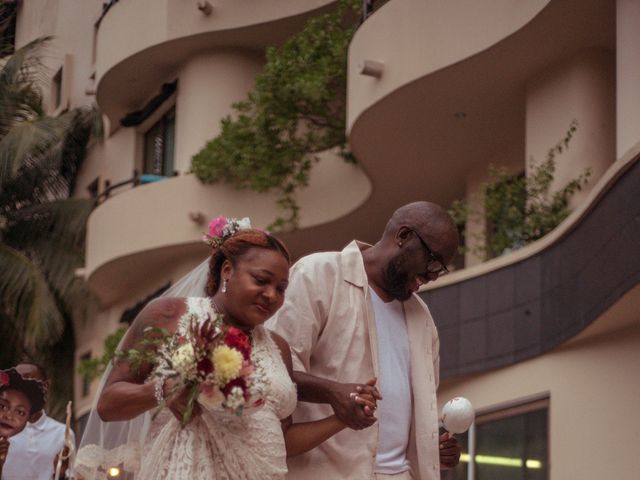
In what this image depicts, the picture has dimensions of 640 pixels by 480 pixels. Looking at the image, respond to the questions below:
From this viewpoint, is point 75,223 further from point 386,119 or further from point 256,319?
point 256,319

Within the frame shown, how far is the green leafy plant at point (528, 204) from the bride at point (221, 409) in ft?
31.5

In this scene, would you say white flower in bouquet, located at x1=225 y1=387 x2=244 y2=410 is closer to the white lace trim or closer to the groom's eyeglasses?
the white lace trim

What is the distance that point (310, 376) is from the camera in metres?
6.32

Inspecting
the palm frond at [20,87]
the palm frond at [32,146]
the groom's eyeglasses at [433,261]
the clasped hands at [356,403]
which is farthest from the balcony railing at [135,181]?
the clasped hands at [356,403]

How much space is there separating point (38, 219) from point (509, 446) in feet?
45.9

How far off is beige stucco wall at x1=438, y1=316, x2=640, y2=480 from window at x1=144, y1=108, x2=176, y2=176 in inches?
437

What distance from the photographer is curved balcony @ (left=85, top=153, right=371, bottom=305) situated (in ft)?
68.6

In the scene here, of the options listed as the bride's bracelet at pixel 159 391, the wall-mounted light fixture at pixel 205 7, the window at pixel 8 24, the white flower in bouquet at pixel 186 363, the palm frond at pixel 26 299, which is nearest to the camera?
the white flower in bouquet at pixel 186 363

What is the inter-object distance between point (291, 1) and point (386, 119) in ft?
16.9

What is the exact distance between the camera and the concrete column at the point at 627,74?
14.3m

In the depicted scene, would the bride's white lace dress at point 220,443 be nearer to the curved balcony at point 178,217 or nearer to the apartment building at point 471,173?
the apartment building at point 471,173

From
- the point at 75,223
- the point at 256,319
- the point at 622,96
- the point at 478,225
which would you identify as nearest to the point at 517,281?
the point at 622,96

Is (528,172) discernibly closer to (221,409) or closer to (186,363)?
(221,409)

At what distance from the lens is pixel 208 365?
546 centimetres
